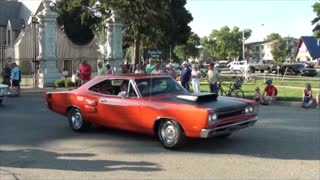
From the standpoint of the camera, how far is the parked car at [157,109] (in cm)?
928

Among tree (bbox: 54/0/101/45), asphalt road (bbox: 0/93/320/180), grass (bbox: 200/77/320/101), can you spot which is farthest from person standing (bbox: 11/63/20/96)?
tree (bbox: 54/0/101/45)

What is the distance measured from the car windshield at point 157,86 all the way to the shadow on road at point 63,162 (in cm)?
196

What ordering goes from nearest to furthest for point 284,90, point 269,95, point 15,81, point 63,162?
1. point 63,162
2. point 269,95
3. point 15,81
4. point 284,90

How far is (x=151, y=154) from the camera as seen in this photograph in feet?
30.3

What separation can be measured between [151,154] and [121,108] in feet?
5.59

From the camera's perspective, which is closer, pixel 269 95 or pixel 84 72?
pixel 269 95

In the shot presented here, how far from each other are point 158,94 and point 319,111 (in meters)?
8.23

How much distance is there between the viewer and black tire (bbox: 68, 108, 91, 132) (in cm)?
1190

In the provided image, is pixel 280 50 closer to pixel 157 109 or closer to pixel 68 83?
pixel 68 83

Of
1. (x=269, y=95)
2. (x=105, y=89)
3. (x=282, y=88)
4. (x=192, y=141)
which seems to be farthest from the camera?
(x=282, y=88)

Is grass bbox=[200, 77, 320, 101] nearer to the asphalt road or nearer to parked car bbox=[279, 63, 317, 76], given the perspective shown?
the asphalt road

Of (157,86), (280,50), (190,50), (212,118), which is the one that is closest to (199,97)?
(212,118)

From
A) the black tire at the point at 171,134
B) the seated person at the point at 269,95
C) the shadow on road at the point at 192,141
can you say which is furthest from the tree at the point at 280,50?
the black tire at the point at 171,134

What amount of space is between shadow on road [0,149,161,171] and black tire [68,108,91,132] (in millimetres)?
2402
